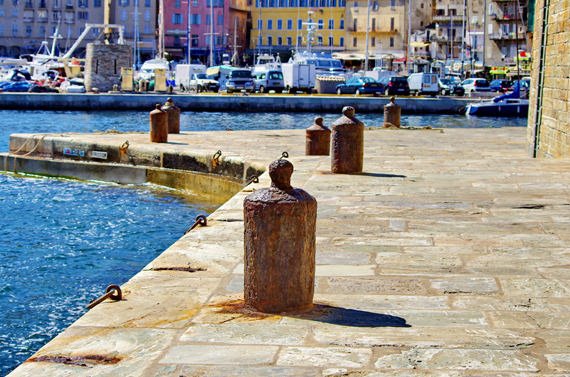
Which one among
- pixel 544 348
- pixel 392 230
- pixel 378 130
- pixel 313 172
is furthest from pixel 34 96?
pixel 544 348

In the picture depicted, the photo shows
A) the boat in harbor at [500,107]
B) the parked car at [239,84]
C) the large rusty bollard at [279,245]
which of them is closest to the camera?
the large rusty bollard at [279,245]

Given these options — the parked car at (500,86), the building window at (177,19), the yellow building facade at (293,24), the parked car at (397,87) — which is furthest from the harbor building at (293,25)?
the parked car at (397,87)

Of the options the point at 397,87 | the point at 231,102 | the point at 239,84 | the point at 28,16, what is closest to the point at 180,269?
the point at 231,102

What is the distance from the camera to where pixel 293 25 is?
104562 mm

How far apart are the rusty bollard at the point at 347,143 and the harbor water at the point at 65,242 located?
2563mm

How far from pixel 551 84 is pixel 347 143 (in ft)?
17.4

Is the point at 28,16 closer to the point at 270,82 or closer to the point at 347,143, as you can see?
the point at 270,82

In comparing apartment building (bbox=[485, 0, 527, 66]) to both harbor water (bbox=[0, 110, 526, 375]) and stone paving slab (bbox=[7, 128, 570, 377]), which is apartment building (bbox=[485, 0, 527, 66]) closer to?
harbor water (bbox=[0, 110, 526, 375])

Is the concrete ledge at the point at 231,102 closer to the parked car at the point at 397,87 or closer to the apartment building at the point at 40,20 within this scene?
the parked car at the point at 397,87

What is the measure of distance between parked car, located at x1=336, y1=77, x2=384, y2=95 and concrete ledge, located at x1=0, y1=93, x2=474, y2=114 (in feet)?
8.58

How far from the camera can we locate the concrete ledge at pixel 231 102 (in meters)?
46.2

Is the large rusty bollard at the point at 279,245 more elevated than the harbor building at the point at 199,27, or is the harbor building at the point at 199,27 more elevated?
the harbor building at the point at 199,27

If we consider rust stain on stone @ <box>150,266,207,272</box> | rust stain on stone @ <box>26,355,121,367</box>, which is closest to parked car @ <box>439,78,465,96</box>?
rust stain on stone @ <box>150,266,207,272</box>

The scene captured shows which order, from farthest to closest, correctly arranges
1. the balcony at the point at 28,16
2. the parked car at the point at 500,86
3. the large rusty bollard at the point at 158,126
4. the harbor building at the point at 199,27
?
the balcony at the point at 28,16
the harbor building at the point at 199,27
the parked car at the point at 500,86
the large rusty bollard at the point at 158,126
